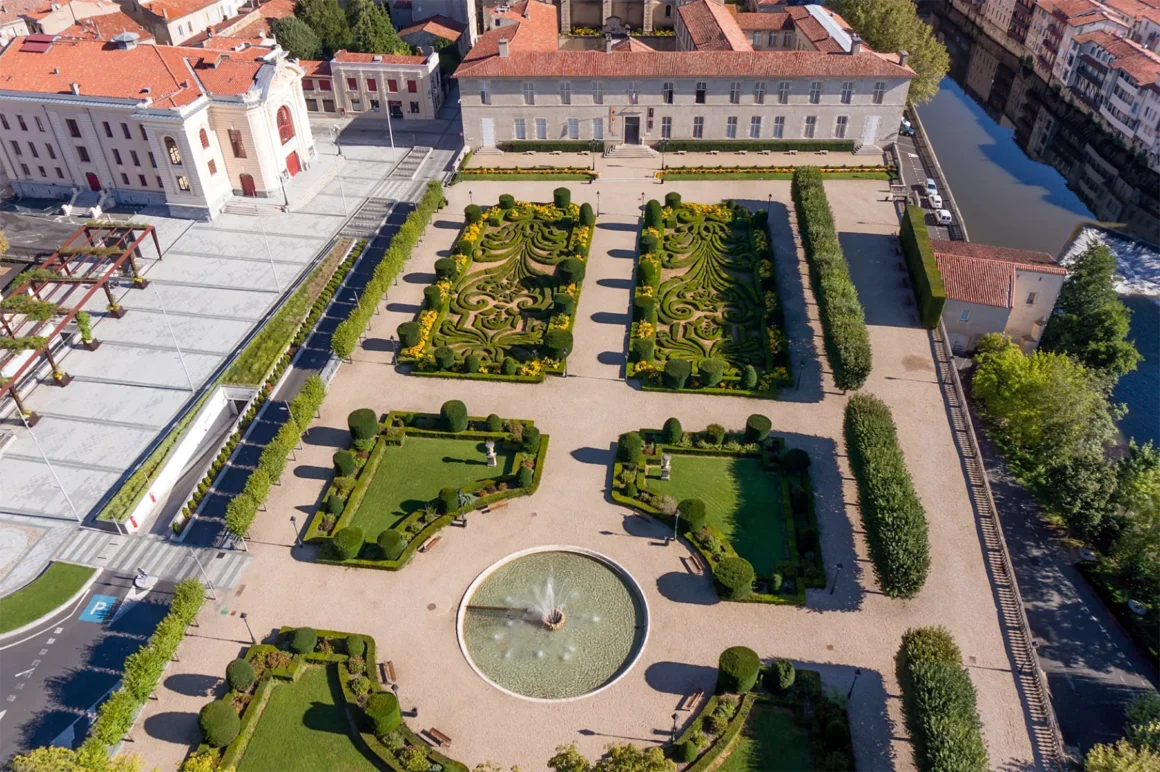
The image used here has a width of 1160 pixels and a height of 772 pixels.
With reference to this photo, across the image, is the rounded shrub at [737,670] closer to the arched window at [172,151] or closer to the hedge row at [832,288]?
the hedge row at [832,288]

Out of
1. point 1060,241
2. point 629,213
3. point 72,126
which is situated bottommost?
point 1060,241

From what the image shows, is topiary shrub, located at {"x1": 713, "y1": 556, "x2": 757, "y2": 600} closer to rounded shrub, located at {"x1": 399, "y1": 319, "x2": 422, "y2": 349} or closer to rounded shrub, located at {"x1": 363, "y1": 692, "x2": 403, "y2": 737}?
rounded shrub, located at {"x1": 363, "y1": 692, "x2": 403, "y2": 737}

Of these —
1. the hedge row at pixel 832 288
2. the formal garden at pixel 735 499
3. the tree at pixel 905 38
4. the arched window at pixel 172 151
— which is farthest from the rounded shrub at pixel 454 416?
the tree at pixel 905 38

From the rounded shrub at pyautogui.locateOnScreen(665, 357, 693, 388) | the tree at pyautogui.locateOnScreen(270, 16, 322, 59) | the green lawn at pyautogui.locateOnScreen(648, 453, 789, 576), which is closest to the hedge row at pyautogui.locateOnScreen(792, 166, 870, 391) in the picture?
the green lawn at pyautogui.locateOnScreen(648, 453, 789, 576)

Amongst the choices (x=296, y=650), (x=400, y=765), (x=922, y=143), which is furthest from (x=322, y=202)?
(x=922, y=143)

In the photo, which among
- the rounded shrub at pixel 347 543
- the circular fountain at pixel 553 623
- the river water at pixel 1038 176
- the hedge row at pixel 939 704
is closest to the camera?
the hedge row at pixel 939 704

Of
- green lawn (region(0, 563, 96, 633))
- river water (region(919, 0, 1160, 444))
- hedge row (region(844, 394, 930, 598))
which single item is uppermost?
hedge row (region(844, 394, 930, 598))

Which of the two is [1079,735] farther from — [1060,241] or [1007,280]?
[1060,241]
